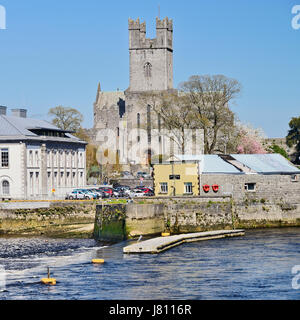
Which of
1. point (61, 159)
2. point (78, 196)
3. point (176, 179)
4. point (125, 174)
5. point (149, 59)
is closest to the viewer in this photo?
point (176, 179)

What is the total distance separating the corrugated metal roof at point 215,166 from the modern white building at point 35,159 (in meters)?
17.7

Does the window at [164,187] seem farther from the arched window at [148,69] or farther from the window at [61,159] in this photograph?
the arched window at [148,69]

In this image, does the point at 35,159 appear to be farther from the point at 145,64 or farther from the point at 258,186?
the point at 145,64

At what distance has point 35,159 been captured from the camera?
95.9m

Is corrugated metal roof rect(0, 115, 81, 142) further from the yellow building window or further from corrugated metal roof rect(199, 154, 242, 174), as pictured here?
corrugated metal roof rect(199, 154, 242, 174)

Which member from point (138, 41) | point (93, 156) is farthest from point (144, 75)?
point (93, 156)

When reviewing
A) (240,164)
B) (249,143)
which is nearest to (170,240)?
(240,164)

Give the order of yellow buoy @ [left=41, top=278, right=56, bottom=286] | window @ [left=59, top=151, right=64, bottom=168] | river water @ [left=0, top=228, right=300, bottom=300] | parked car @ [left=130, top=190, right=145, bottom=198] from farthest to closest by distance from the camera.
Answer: window @ [left=59, top=151, right=64, bottom=168] < parked car @ [left=130, top=190, right=145, bottom=198] < yellow buoy @ [left=41, top=278, right=56, bottom=286] < river water @ [left=0, top=228, right=300, bottom=300]

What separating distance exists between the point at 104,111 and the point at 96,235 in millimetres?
122359

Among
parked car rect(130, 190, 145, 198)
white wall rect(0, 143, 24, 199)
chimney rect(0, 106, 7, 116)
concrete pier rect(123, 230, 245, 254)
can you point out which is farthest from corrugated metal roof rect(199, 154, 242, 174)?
chimney rect(0, 106, 7, 116)

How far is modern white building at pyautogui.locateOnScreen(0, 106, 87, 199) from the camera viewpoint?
304ft

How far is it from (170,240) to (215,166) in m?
21.0

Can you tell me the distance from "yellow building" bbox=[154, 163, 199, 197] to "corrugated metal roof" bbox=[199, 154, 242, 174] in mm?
1472
